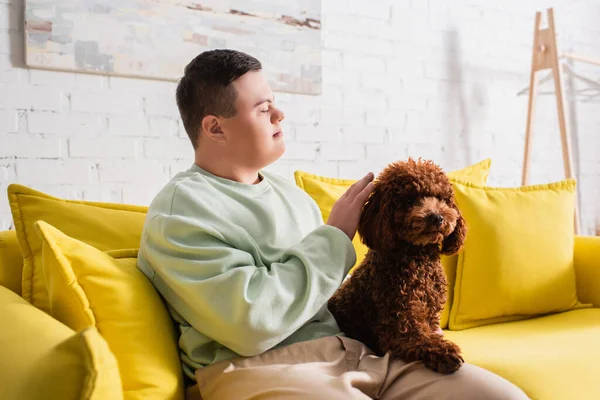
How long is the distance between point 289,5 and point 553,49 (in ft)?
4.16

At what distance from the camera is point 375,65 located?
2.63m

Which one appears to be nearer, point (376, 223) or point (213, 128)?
point (376, 223)

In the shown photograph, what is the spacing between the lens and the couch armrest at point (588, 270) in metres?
2.02

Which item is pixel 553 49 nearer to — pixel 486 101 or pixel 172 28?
pixel 486 101

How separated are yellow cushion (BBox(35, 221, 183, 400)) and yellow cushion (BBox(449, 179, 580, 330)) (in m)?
1.00

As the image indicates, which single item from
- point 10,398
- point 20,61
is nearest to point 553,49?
point 20,61

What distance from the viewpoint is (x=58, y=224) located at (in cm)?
142

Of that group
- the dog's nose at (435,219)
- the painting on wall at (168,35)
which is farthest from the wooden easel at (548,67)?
the dog's nose at (435,219)

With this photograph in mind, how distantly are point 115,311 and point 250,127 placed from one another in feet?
1.59

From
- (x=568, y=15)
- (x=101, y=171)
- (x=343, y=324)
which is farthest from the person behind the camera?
(x=568, y=15)

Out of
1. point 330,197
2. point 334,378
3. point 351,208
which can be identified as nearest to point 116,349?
point 334,378

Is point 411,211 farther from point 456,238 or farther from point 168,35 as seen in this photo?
point 168,35

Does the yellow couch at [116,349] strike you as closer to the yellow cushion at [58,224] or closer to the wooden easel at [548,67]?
the yellow cushion at [58,224]

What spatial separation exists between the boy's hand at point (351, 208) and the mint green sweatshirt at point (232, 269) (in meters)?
0.03
